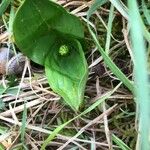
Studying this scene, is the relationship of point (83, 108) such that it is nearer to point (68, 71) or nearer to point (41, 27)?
point (68, 71)

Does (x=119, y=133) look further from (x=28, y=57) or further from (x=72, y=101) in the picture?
(x=28, y=57)

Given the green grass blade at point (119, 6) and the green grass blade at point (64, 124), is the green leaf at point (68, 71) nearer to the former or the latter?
the green grass blade at point (64, 124)

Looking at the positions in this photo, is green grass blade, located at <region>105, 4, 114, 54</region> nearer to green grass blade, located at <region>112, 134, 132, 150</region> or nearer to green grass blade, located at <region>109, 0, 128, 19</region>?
green grass blade, located at <region>109, 0, 128, 19</region>

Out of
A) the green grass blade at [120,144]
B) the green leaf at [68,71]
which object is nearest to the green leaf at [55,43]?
the green leaf at [68,71]

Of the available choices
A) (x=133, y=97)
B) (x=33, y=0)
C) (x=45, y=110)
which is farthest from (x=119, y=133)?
(x=33, y=0)

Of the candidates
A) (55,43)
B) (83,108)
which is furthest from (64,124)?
(55,43)
